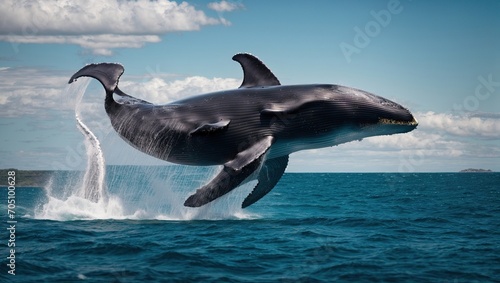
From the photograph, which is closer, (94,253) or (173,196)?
(94,253)

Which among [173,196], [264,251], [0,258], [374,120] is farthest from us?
[173,196]

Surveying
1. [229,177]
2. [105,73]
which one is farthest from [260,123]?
[105,73]

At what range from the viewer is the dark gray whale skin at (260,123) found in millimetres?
12523

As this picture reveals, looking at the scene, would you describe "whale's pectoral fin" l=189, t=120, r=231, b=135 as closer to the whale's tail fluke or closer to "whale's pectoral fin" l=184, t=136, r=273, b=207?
"whale's pectoral fin" l=184, t=136, r=273, b=207

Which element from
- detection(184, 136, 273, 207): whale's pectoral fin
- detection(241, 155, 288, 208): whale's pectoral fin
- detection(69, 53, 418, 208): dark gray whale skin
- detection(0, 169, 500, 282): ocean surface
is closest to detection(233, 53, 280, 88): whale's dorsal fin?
detection(69, 53, 418, 208): dark gray whale skin

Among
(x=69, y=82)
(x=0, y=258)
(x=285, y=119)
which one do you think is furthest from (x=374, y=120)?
(x=0, y=258)

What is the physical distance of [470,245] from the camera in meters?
18.9

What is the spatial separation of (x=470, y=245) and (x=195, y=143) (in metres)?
10.8

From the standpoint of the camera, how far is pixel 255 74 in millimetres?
14438

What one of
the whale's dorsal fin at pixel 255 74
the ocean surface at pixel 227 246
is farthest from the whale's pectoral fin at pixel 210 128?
the ocean surface at pixel 227 246

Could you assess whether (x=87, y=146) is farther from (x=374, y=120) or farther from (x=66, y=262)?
(x=374, y=120)

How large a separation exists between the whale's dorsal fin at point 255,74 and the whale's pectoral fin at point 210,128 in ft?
7.40

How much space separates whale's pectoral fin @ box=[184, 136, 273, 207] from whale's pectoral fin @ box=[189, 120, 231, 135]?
0.71m

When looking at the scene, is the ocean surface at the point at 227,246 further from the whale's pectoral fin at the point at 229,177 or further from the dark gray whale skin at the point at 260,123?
the dark gray whale skin at the point at 260,123
